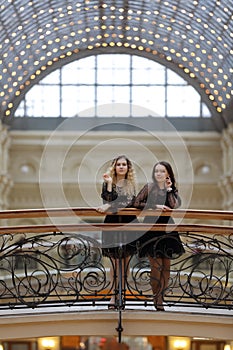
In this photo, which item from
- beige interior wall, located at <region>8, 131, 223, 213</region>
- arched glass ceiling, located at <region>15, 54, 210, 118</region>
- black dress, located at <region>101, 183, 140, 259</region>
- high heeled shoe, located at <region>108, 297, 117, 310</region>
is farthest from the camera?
arched glass ceiling, located at <region>15, 54, 210, 118</region>

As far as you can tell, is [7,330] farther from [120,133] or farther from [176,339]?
[120,133]

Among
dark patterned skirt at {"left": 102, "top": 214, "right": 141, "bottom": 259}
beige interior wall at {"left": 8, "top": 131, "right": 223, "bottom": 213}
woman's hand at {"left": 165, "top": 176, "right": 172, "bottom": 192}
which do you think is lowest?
dark patterned skirt at {"left": 102, "top": 214, "right": 141, "bottom": 259}

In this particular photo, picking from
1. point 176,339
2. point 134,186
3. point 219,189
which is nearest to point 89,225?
point 134,186

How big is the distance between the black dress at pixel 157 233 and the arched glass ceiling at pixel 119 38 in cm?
1824

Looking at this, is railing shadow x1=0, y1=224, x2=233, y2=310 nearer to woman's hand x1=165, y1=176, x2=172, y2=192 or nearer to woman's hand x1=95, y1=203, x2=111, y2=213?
woman's hand x1=95, y1=203, x2=111, y2=213

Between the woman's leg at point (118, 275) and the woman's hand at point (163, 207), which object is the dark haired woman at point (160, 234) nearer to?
the woman's hand at point (163, 207)

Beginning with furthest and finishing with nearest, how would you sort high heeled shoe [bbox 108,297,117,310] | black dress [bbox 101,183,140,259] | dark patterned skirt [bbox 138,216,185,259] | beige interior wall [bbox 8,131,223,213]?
1. beige interior wall [bbox 8,131,223,213]
2. high heeled shoe [bbox 108,297,117,310]
3. dark patterned skirt [bbox 138,216,185,259]
4. black dress [bbox 101,183,140,259]

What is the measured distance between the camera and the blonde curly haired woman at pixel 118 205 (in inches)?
549

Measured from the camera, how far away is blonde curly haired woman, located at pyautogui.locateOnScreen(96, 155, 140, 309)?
13.9m

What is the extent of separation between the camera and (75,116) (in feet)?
128

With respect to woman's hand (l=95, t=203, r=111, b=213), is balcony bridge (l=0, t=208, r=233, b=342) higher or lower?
lower

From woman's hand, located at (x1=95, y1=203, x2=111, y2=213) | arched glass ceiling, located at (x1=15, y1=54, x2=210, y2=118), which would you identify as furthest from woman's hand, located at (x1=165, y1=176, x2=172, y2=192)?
arched glass ceiling, located at (x1=15, y1=54, x2=210, y2=118)

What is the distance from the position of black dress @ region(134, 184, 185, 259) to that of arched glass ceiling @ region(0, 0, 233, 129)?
59.9 feet

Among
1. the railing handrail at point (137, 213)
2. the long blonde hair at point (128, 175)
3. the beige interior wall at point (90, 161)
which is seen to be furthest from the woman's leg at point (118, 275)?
the beige interior wall at point (90, 161)
